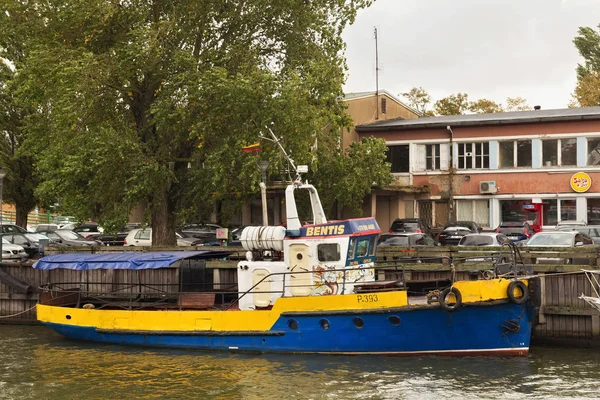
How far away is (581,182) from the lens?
46281 mm

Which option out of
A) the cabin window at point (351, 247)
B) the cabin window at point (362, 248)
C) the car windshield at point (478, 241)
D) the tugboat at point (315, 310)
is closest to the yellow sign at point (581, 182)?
the car windshield at point (478, 241)

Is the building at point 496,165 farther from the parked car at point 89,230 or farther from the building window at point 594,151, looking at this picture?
the parked car at point 89,230

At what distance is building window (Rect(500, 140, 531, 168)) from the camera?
4778 cm

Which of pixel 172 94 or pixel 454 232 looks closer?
pixel 172 94

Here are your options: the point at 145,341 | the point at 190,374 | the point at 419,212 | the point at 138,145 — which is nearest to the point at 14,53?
the point at 138,145

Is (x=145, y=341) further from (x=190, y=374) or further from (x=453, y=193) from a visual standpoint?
(x=453, y=193)

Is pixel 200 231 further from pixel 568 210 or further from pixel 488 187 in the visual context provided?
pixel 568 210

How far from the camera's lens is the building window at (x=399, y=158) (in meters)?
51.1

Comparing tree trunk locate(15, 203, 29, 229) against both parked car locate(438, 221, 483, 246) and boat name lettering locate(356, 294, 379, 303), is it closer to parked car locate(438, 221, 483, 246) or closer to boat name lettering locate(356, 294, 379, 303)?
parked car locate(438, 221, 483, 246)

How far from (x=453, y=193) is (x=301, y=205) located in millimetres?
14776

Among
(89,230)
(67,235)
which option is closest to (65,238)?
(67,235)

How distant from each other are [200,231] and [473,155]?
1576cm

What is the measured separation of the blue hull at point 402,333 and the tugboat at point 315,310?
2cm

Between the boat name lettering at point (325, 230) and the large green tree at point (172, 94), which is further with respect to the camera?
the large green tree at point (172, 94)
